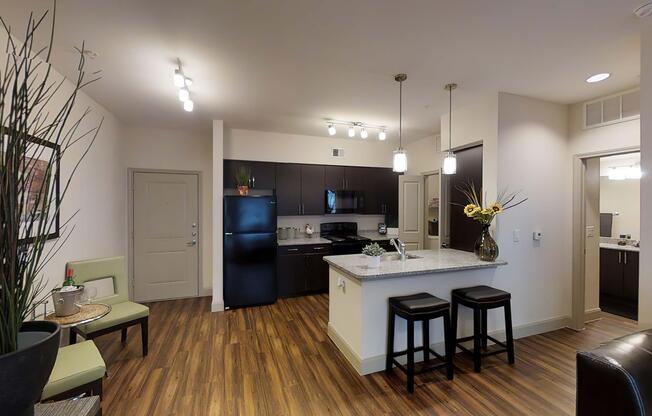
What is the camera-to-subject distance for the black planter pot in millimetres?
677

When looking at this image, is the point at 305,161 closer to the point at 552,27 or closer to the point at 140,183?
the point at 140,183

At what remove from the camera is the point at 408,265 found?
108 inches

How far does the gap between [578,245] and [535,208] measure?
2.58ft

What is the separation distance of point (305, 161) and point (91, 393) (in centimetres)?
393

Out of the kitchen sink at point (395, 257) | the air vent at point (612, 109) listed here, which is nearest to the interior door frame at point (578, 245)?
the air vent at point (612, 109)

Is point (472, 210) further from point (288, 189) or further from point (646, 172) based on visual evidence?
point (288, 189)

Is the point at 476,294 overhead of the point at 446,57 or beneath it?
beneath

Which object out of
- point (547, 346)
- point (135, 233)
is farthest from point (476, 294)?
point (135, 233)

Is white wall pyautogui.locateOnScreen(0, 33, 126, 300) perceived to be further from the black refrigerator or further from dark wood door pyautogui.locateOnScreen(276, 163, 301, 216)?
dark wood door pyautogui.locateOnScreen(276, 163, 301, 216)

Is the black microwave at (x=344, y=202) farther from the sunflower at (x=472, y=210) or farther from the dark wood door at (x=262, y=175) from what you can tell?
the sunflower at (x=472, y=210)

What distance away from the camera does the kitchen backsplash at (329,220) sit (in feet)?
16.8

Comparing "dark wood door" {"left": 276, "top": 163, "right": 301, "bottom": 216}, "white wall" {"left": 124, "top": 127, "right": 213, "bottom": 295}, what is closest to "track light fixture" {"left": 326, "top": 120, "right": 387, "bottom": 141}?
"dark wood door" {"left": 276, "top": 163, "right": 301, "bottom": 216}

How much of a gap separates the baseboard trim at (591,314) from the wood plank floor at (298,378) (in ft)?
0.44

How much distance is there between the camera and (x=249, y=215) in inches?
164
